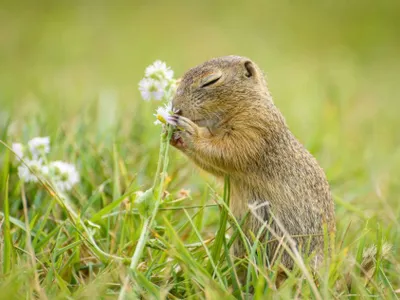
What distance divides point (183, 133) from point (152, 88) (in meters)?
0.32

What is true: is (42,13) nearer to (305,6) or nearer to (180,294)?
(305,6)

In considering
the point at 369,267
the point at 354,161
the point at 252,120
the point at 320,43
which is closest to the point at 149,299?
the point at 369,267

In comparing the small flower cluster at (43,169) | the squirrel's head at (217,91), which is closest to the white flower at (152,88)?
the squirrel's head at (217,91)

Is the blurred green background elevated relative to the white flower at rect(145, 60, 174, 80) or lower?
lower

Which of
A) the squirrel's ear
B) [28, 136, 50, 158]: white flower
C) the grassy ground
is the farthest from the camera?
the squirrel's ear

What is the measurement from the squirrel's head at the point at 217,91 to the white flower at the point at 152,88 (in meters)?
0.26

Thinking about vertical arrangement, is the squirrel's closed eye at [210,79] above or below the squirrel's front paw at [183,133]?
above

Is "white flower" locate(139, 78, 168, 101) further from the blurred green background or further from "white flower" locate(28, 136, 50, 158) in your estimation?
the blurred green background

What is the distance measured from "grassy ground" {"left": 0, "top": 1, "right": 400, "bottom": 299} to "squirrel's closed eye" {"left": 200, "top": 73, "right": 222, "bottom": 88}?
566 mm

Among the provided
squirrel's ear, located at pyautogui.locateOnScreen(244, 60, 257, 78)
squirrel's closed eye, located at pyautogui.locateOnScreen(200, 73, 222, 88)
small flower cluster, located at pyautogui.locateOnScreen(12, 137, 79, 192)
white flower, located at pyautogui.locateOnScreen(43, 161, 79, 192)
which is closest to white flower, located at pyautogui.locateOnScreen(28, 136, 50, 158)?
small flower cluster, located at pyautogui.locateOnScreen(12, 137, 79, 192)

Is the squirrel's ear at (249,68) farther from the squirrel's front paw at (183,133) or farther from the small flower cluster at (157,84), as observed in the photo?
the small flower cluster at (157,84)

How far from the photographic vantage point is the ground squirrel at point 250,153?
3637 mm

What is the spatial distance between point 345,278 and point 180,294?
0.76m

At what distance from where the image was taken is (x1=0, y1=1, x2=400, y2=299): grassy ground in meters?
3.02
